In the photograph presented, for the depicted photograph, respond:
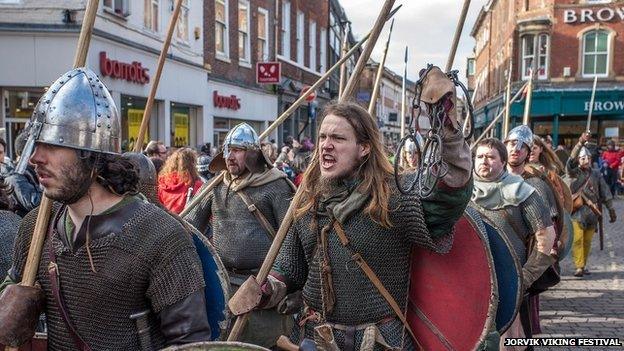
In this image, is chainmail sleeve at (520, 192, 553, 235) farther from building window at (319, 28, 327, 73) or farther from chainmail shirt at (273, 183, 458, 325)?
building window at (319, 28, 327, 73)

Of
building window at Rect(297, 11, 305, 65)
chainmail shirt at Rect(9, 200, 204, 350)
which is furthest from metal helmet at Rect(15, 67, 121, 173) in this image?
building window at Rect(297, 11, 305, 65)

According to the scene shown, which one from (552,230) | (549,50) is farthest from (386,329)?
(549,50)

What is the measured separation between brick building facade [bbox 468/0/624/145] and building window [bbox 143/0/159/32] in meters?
17.5

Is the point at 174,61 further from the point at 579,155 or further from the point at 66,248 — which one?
the point at 66,248

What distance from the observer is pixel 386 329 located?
8.59 feet

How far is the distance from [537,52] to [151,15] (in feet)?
64.1

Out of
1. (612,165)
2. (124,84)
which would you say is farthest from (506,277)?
(612,165)

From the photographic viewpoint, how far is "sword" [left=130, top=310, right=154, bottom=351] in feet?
6.80

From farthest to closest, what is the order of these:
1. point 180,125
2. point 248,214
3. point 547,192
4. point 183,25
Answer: point 180,125 → point 183,25 → point 547,192 → point 248,214

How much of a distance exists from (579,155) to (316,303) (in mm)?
7008

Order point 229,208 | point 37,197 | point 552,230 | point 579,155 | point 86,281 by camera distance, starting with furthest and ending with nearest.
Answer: point 579,155 → point 37,197 → point 229,208 → point 552,230 → point 86,281

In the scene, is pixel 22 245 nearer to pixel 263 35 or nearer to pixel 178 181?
pixel 178 181

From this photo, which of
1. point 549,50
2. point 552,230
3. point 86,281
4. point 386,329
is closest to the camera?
point 86,281

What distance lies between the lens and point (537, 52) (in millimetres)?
27953
